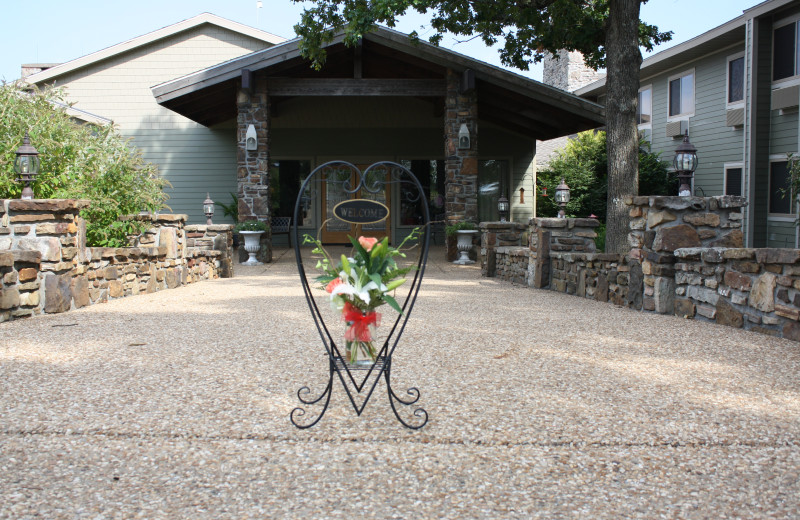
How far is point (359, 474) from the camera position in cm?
281

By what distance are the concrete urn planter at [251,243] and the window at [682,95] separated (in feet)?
36.6

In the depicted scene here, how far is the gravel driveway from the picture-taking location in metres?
2.56

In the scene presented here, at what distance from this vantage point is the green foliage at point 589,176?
17156 millimetres

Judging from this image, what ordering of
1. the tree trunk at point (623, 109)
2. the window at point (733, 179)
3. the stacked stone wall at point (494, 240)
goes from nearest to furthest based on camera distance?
the tree trunk at point (623, 109) < the stacked stone wall at point (494, 240) < the window at point (733, 179)

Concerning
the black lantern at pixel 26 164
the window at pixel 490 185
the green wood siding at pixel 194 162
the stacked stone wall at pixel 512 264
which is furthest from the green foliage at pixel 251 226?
the window at pixel 490 185

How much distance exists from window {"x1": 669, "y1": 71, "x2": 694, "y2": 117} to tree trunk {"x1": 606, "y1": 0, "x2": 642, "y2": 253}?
8.20 m

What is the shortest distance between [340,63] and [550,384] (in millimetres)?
12032

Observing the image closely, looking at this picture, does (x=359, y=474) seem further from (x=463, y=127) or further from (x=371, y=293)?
(x=463, y=127)

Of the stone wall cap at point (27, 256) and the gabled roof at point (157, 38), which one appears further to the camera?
the gabled roof at point (157, 38)

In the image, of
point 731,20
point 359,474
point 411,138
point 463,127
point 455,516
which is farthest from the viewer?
point 411,138

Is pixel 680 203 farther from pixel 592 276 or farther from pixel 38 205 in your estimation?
pixel 38 205

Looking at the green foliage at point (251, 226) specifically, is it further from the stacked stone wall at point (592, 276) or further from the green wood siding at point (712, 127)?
the green wood siding at point (712, 127)

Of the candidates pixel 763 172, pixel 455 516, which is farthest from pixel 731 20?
pixel 455 516

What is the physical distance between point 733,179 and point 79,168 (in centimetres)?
1364
